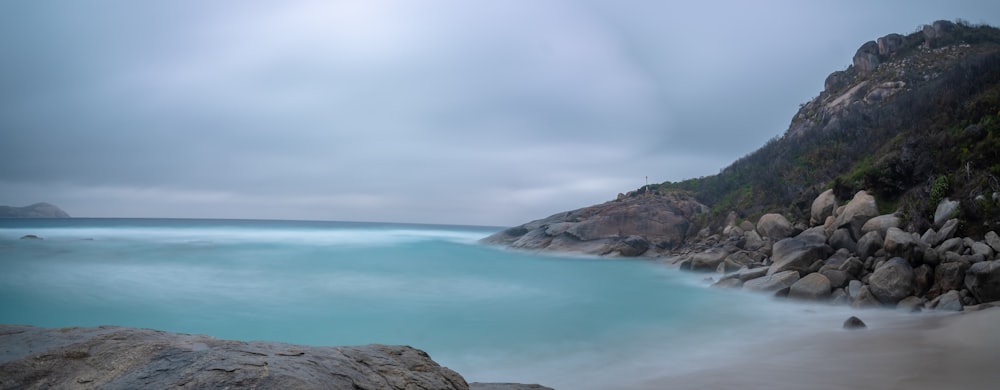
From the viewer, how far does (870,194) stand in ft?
59.5

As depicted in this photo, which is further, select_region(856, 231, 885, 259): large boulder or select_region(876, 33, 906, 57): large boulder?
select_region(876, 33, 906, 57): large boulder

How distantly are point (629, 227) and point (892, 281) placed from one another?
26.5 metres

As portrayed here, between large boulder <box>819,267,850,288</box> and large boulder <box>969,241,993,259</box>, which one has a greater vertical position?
large boulder <box>969,241,993,259</box>

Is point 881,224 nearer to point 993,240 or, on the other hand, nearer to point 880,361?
point 993,240

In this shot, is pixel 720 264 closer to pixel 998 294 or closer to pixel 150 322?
pixel 998 294

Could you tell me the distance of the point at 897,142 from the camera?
71.0ft

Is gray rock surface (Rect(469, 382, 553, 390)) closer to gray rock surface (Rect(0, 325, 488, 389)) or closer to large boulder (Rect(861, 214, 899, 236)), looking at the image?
gray rock surface (Rect(0, 325, 488, 389))

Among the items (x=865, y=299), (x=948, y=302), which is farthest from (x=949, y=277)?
(x=865, y=299)

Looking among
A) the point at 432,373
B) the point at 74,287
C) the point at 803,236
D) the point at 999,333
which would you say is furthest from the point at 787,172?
the point at 74,287

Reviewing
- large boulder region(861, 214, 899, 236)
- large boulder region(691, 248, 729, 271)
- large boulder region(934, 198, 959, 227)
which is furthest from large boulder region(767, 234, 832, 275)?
large boulder region(691, 248, 729, 271)

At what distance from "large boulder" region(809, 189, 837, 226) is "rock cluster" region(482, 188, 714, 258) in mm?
15056

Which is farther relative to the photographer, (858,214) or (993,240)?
(858,214)

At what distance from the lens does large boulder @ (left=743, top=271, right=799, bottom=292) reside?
15484mm

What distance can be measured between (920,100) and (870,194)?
1001 cm
